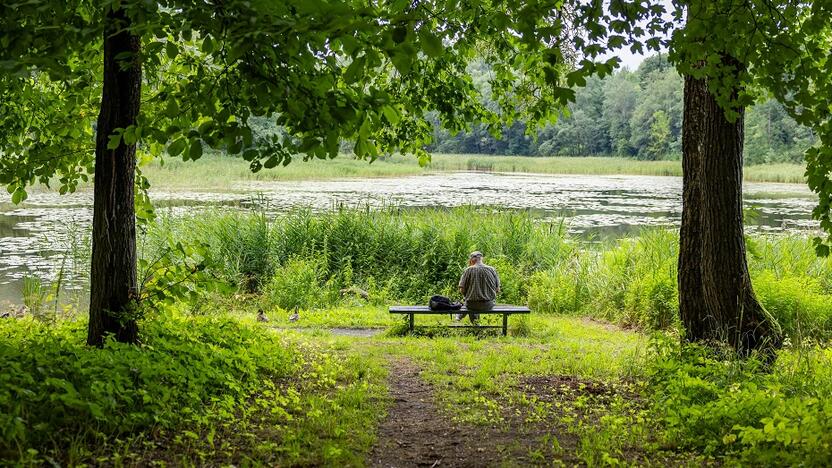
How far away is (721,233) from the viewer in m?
6.62

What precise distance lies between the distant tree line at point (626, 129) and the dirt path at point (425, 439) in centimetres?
5393

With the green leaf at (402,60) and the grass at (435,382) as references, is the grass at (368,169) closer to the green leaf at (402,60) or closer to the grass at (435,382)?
the grass at (435,382)

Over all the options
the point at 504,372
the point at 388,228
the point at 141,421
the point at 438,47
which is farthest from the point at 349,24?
the point at 388,228

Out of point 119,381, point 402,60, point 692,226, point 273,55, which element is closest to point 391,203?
point 692,226

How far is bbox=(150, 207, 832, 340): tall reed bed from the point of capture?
36.3 feet

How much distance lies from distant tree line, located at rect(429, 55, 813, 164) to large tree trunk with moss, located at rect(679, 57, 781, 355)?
52.3 m

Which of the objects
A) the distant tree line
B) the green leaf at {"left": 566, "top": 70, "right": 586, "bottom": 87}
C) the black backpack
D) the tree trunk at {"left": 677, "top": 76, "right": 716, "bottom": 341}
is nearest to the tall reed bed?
the black backpack

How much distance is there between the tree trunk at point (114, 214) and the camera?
5105 mm

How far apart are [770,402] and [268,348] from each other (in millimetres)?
3986

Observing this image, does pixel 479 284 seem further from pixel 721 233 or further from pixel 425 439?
pixel 425 439

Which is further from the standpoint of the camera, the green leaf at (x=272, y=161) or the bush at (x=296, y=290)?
the bush at (x=296, y=290)

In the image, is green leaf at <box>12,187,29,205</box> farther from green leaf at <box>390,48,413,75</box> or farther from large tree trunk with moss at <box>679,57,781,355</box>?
large tree trunk with moss at <box>679,57,781,355</box>

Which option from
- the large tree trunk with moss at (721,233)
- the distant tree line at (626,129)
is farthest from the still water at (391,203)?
the distant tree line at (626,129)

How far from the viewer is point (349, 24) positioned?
2715mm
